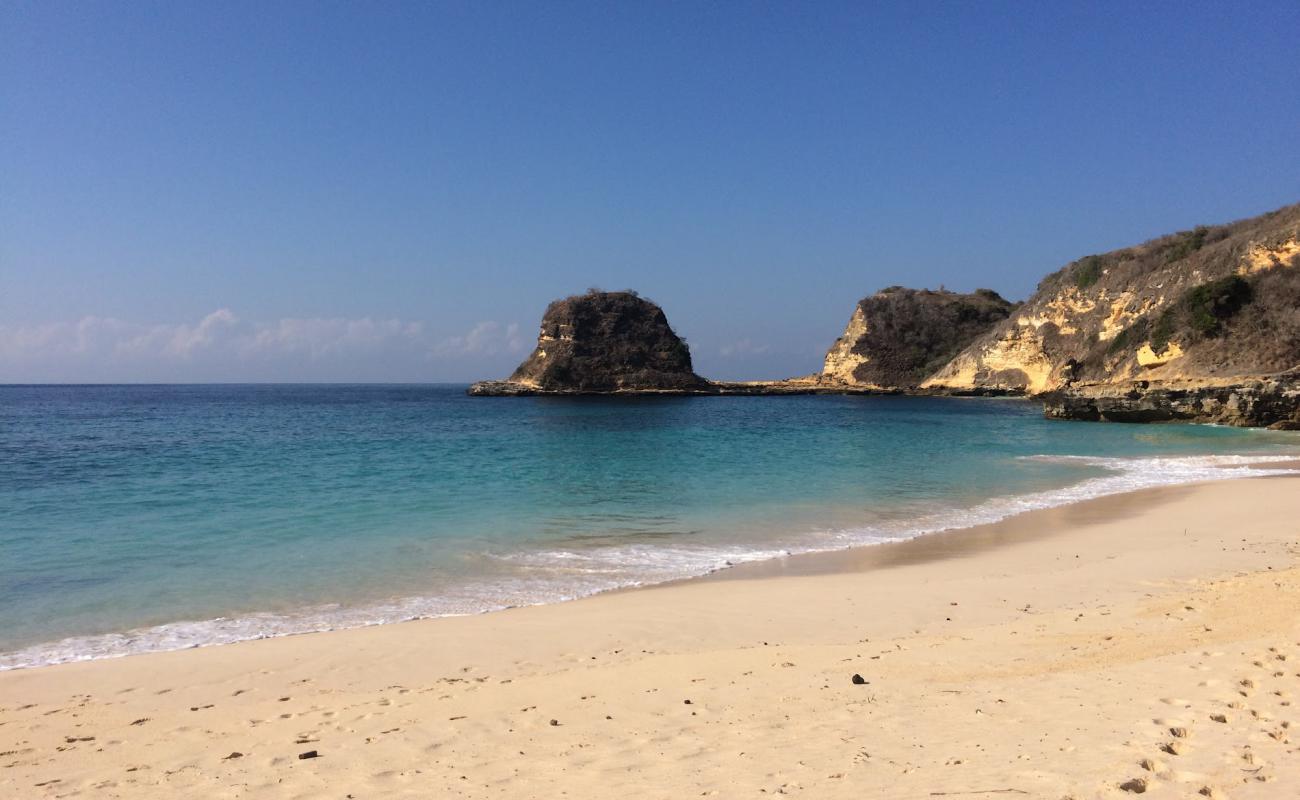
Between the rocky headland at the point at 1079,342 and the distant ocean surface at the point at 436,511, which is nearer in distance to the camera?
the distant ocean surface at the point at 436,511

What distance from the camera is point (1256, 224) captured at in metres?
53.7

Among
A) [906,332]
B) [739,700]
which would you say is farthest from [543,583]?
[906,332]

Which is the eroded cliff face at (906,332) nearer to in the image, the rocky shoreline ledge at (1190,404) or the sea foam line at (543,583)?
the rocky shoreline ledge at (1190,404)

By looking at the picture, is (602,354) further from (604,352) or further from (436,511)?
(436,511)

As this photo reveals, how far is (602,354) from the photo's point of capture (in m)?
92.0

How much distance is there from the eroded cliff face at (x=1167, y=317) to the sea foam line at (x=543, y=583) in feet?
108

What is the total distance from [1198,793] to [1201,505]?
1349 centimetres

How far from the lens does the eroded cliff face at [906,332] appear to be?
Result: 96.1 m

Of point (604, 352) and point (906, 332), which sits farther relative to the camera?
point (906, 332)

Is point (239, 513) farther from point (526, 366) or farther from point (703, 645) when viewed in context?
point (526, 366)

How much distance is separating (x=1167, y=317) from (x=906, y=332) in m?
50.7

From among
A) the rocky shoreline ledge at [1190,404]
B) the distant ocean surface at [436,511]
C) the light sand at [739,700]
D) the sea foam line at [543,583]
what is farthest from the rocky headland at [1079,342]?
the light sand at [739,700]

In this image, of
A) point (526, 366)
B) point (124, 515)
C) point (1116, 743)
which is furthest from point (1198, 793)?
point (526, 366)

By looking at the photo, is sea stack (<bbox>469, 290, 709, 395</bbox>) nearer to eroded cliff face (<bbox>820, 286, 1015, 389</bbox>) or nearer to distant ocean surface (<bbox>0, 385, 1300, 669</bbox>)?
eroded cliff face (<bbox>820, 286, 1015, 389</bbox>)
